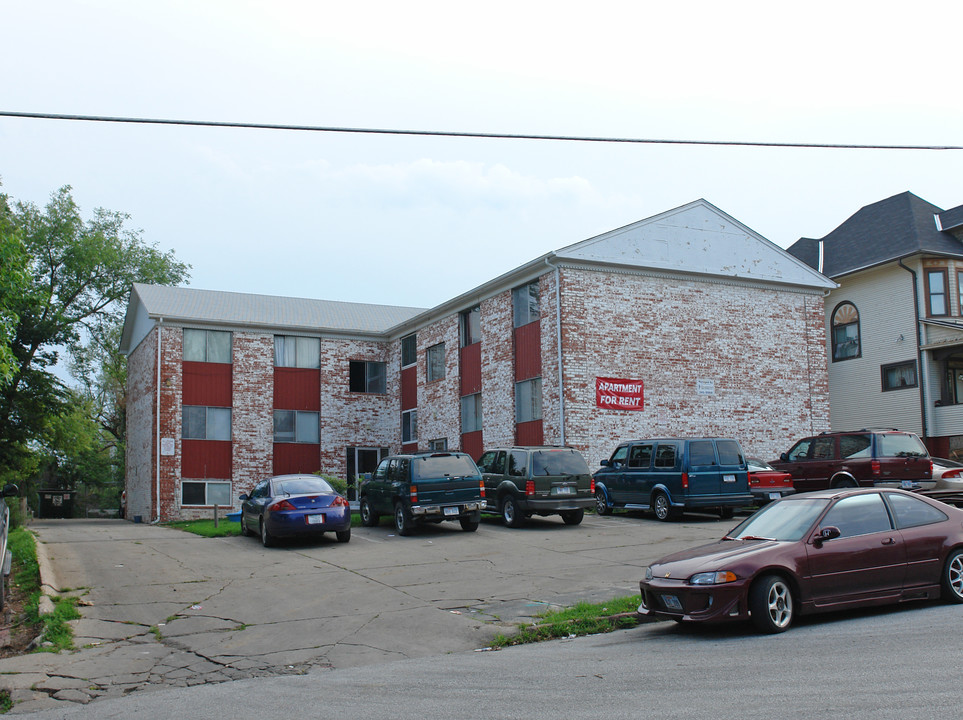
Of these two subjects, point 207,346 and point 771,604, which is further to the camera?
point 207,346

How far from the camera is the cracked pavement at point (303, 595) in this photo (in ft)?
28.2

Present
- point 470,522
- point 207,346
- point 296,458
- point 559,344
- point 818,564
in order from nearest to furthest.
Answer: point 818,564 → point 470,522 → point 559,344 → point 207,346 → point 296,458

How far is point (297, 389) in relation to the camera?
3428 cm

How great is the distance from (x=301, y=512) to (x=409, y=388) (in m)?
17.4

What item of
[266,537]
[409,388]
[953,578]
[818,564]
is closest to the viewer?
[818,564]

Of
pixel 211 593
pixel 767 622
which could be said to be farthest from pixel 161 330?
pixel 767 622

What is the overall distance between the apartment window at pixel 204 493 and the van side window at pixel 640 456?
1684 cm

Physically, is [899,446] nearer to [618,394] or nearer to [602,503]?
[602,503]

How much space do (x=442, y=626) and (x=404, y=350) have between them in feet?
83.4

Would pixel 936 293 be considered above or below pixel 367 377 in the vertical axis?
above

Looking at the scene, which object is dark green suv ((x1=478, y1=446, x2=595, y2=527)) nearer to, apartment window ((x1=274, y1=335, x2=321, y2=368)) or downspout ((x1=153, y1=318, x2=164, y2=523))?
downspout ((x1=153, y1=318, x2=164, y2=523))

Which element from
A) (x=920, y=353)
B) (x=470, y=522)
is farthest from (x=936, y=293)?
(x=470, y=522)

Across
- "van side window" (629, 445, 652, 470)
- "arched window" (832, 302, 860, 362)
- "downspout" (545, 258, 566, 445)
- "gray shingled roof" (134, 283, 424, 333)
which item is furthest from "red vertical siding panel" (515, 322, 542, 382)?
"arched window" (832, 302, 860, 362)

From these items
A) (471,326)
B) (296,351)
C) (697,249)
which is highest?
(697,249)
